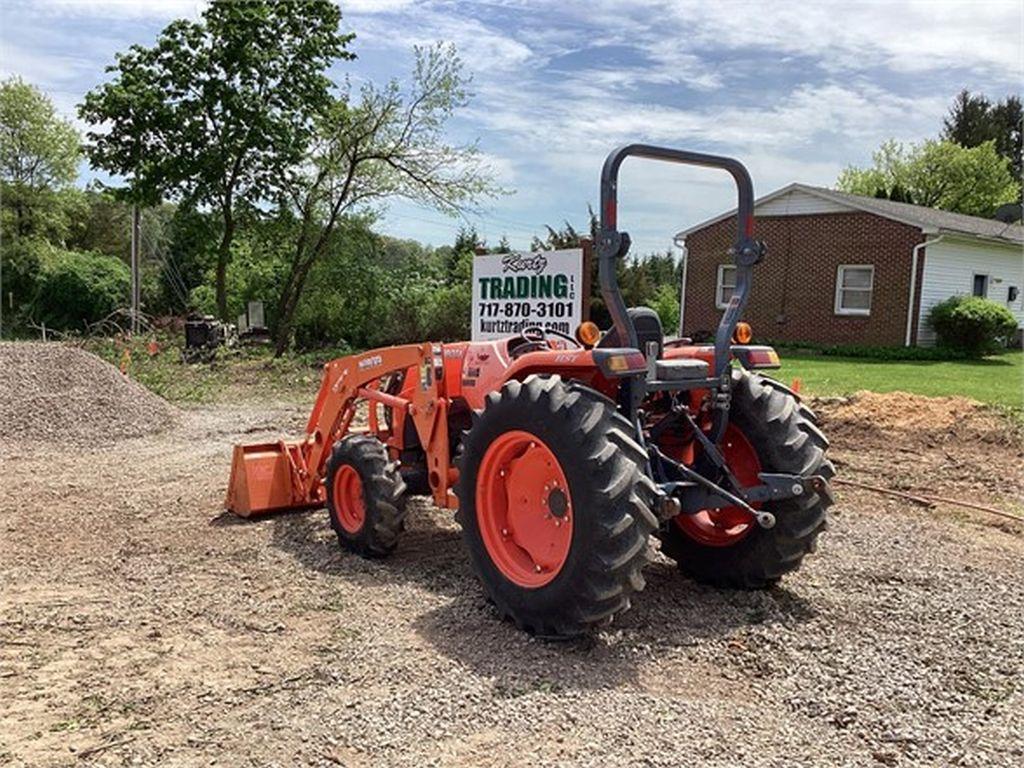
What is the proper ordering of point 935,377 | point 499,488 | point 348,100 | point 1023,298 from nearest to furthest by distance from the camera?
point 499,488
point 935,377
point 348,100
point 1023,298

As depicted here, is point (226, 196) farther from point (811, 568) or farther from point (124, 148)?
point (811, 568)

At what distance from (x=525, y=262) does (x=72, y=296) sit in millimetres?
31604

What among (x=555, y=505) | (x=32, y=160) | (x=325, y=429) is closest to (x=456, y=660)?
(x=555, y=505)

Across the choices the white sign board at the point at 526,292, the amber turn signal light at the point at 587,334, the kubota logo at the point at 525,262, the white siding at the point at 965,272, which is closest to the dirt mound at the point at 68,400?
the white sign board at the point at 526,292

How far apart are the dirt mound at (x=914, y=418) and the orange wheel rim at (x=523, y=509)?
6944 mm

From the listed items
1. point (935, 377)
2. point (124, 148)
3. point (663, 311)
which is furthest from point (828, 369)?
point (124, 148)

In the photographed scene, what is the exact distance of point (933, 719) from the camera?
3566mm

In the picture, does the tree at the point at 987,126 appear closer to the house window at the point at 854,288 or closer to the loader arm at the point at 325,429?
the house window at the point at 854,288

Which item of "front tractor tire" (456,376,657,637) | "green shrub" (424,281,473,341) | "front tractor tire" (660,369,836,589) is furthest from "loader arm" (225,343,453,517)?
"green shrub" (424,281,473,341)

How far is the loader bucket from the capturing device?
690cm

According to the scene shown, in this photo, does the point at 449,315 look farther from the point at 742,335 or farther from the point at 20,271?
the point at 20,271

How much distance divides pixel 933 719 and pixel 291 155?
2210 cm

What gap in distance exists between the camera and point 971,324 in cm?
2156

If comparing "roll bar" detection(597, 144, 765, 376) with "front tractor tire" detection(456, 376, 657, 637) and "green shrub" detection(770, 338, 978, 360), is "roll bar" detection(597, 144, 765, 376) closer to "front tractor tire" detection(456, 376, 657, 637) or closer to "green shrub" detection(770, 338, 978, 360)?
"front tractor tire" detection(456, 376, 657, 637)
